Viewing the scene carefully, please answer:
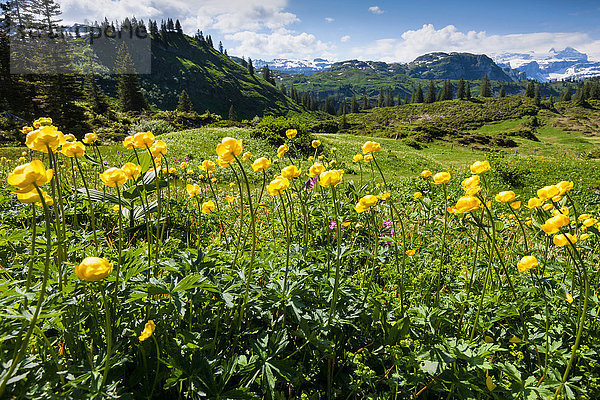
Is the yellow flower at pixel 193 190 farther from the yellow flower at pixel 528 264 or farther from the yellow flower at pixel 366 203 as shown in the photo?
the yellow flower at pixel 528 264

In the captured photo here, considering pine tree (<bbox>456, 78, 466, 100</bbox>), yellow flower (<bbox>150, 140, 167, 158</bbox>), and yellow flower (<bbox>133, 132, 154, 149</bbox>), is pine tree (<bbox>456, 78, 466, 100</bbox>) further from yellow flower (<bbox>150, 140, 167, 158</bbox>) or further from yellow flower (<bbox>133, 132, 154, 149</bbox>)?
yellow flower (<bbox>133, 132, 154, 149</bbox>)

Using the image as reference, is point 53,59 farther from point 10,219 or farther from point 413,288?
point 413,288

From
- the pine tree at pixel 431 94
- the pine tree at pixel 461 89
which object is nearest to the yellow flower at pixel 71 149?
the pine tree at pixel 461 89

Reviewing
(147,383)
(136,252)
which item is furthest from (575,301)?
(136,252)

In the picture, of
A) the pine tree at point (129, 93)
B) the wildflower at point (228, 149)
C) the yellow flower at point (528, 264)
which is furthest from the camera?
the pine tree at point (129, 93)

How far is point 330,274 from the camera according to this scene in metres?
2.12

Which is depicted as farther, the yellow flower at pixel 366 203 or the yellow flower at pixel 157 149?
the yellow flower at pixel 157 149

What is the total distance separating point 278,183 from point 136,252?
0.99 m

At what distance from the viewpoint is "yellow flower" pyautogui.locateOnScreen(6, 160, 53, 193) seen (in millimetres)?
1042

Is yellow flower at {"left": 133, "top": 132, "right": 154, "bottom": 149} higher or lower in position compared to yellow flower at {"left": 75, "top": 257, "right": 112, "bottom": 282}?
higher

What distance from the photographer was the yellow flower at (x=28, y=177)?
3.42ft

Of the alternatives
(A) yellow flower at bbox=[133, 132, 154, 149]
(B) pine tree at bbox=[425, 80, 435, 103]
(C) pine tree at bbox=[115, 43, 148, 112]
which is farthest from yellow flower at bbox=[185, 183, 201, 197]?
(B) pine tree at bbox=[425, 80, 435, 103]

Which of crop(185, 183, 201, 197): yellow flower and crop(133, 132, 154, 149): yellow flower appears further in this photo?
crop(185, 183, 201, 197): yellow flower

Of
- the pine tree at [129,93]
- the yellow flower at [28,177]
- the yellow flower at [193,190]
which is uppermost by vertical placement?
the pine tree at [129,93]
